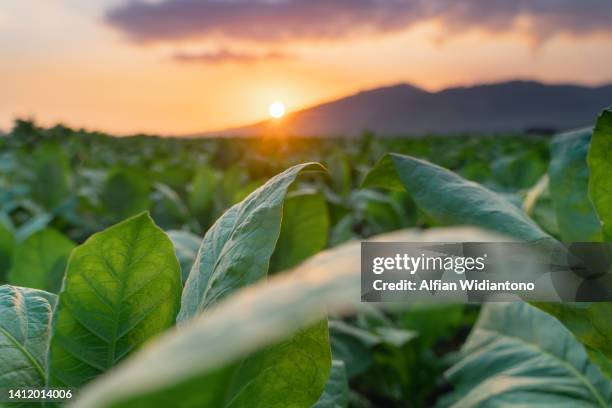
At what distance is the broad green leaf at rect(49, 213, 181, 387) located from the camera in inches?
23.2

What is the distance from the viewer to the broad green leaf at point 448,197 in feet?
2.53

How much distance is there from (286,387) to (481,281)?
0.22m

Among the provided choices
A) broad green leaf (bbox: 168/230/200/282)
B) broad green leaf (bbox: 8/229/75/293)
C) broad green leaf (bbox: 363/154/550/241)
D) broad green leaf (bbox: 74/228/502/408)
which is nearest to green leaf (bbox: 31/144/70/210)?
broad green leaf (bbox: 8/229/75/293)

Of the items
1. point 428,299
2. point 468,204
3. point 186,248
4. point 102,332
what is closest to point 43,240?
point 186,248

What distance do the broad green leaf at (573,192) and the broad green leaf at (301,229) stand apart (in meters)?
0.47

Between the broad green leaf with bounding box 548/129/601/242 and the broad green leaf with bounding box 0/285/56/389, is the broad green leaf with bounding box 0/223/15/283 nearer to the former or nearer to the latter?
the broad green leaf with bounding box 0/285/56/389

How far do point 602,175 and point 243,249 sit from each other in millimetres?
491

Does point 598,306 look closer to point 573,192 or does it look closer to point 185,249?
point 573,192

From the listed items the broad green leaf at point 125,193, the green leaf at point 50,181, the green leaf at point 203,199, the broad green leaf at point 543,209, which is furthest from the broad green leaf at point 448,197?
the green leaf at point 50,181

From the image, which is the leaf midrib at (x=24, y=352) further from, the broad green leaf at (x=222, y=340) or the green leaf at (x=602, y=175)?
the green leaf at (x=602, y=175)

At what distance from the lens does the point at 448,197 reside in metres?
0.80

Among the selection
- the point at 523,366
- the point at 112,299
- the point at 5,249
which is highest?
the point at 112,299

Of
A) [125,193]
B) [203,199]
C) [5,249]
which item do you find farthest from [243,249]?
[125,193]

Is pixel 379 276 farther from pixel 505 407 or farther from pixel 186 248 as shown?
pixel 186 248
